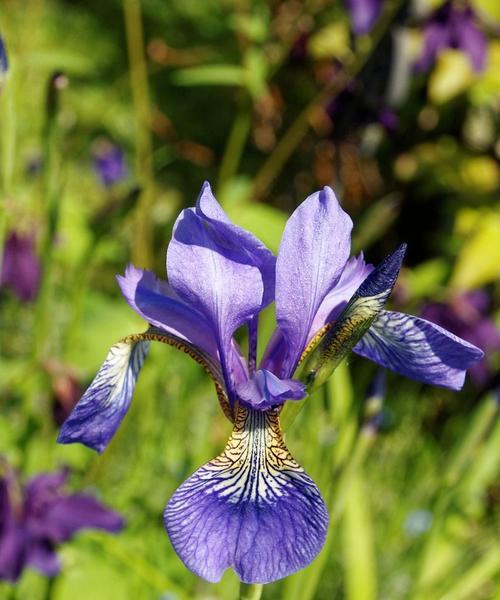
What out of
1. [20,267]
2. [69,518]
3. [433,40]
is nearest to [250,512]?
[69,518]

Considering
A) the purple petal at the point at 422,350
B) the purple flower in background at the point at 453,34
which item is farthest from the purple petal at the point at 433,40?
the purple petal at the point at 422,350

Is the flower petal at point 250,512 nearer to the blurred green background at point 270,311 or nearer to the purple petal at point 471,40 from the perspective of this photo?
the blurred green background at point 270,311

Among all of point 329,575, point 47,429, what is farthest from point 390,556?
point 47,429

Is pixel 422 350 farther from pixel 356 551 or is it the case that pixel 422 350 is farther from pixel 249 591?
pixel 356 551

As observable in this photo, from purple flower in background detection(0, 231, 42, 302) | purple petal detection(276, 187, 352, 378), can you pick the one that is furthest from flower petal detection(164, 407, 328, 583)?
purple flower in background detection(0, 231, 42, 302)

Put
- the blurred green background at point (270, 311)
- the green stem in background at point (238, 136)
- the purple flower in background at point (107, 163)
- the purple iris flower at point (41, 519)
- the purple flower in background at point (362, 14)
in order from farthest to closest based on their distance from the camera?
the purple flower in background at point (107, 163)
the green stem in background at point (238, 136)
the purple flower in background at point (362, 14)
the blurred green background at point (270, 311)
the purple iris flower at point (41, 519)

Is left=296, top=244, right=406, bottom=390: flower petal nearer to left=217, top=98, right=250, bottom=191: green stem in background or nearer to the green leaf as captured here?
the green leaf

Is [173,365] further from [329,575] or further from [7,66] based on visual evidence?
[7,66]
